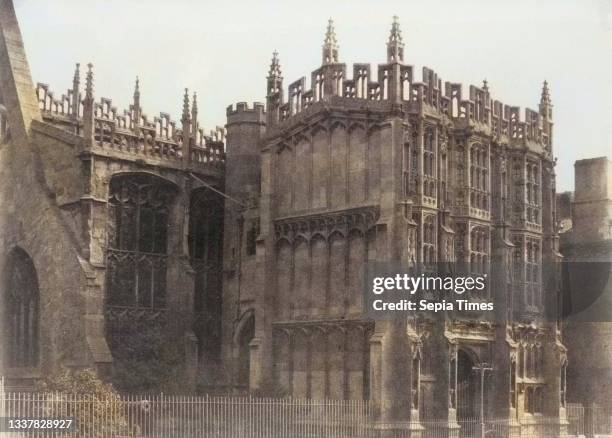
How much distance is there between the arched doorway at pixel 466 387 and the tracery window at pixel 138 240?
1001cm

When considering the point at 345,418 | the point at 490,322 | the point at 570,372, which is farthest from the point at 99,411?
the point at 570,372

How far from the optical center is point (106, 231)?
113 ft

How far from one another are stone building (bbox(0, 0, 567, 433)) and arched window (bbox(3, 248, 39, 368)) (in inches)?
2.9

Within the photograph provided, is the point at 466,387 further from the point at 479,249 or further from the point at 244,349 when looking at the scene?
the point at 244,349

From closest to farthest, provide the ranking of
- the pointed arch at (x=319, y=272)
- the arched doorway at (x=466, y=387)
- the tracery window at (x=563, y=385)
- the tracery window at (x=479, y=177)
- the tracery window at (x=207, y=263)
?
1. the pointed arch at (x=319, y=272)
2. the arched doorway at (x=466, y=387)
3. the tracery window at (x=479, y=177)
4. the tracery window at (x=563, y=385)
5. the tracery window at (x=207, y=263)

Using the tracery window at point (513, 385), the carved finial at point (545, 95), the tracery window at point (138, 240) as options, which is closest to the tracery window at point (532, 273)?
the tracery window at point (513, 385)

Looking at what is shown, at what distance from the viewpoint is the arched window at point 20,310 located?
36094 millimetres

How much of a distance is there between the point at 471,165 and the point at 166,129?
407 inches

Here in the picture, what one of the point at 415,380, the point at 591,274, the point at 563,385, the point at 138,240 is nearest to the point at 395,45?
the point at 415,380

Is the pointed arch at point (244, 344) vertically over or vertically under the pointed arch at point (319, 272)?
under

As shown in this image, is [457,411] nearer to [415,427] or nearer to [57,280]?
[415,427]

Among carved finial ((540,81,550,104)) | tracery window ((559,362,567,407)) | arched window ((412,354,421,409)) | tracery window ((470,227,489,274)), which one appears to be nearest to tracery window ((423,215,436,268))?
tracery window ((470,227,489,274))

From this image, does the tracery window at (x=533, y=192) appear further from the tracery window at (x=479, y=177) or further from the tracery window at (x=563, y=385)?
the tracery window at (x=563, y=385)

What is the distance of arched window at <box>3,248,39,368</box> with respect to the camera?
36.1 m
